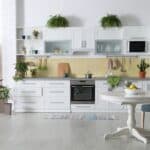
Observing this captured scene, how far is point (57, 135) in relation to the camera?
5.73 meters

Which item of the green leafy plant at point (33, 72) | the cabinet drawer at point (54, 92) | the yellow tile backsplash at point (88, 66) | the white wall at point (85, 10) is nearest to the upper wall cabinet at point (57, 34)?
the white wall at point (85, 10)

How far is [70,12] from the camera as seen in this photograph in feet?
28.3

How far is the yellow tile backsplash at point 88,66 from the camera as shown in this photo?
342 inches

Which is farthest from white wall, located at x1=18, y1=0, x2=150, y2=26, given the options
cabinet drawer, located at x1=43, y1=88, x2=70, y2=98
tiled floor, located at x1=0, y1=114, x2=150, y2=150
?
tiled floor, located at x1=0, y1=114, x2=150, y2=150

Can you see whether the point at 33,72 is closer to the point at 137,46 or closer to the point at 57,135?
the point at 137,46

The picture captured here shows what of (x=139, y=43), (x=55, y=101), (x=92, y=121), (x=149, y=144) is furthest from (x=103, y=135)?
(x=139, y=43)

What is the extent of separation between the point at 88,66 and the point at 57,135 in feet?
10.8

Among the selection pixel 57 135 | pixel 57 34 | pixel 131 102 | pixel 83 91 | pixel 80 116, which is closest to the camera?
pixel 131 102

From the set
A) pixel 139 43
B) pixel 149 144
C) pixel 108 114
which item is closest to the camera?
pixel 149 144

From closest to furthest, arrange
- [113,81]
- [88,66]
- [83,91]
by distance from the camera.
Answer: [113,81]
[83,91]
[88,66]

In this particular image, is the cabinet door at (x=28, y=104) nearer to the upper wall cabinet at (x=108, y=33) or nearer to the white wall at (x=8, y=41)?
the white wall at (x=8, y=41)

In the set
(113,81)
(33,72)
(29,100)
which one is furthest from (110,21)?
(29,100)

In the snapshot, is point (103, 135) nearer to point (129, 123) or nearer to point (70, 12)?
point (129, 123)

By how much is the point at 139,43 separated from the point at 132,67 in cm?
68
